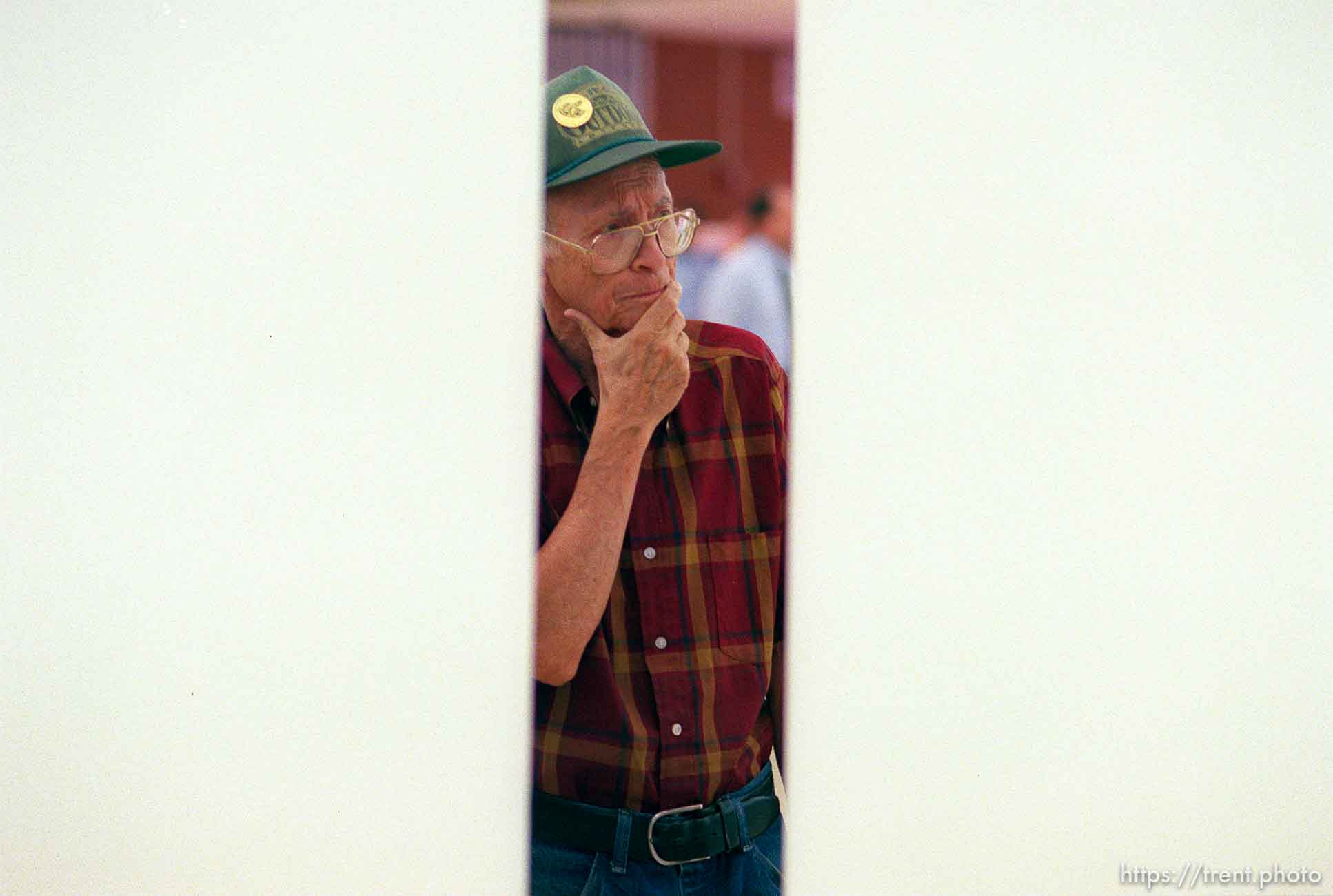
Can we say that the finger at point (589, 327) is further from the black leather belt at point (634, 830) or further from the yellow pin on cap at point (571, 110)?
Result: the black leather belt at point (634, 830)

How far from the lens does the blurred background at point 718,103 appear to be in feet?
4.91

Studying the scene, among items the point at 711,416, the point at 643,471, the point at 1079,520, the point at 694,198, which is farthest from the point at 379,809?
the point at 1079,520

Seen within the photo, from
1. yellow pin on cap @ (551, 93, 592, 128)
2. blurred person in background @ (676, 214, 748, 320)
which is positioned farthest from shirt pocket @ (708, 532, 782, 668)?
yellow pin on cap @ (551, 93, 592, 128)

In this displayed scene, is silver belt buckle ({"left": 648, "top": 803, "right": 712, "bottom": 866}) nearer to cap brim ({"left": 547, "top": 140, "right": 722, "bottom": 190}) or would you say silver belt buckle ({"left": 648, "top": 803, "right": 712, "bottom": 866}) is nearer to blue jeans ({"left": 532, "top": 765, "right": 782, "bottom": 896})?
blue jeans ({"left": 532, "top": 765, "right": 782, "bottom": 896})

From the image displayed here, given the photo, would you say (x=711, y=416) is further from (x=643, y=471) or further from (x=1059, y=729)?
(x=1059, y=729)

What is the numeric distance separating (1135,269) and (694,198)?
634 millimetres

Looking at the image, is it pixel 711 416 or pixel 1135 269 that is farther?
pixel 1135 269

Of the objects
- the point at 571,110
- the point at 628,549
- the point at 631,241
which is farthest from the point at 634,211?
the point at 628,549

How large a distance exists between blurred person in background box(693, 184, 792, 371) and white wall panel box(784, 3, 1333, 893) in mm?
48

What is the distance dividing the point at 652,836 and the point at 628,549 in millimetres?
361

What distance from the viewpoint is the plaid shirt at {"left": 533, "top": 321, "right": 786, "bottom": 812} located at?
150cm

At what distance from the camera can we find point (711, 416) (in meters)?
1.54

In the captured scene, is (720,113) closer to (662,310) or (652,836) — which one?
(662,310)

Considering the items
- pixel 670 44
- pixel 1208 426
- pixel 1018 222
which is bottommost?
pixel 1208 426
